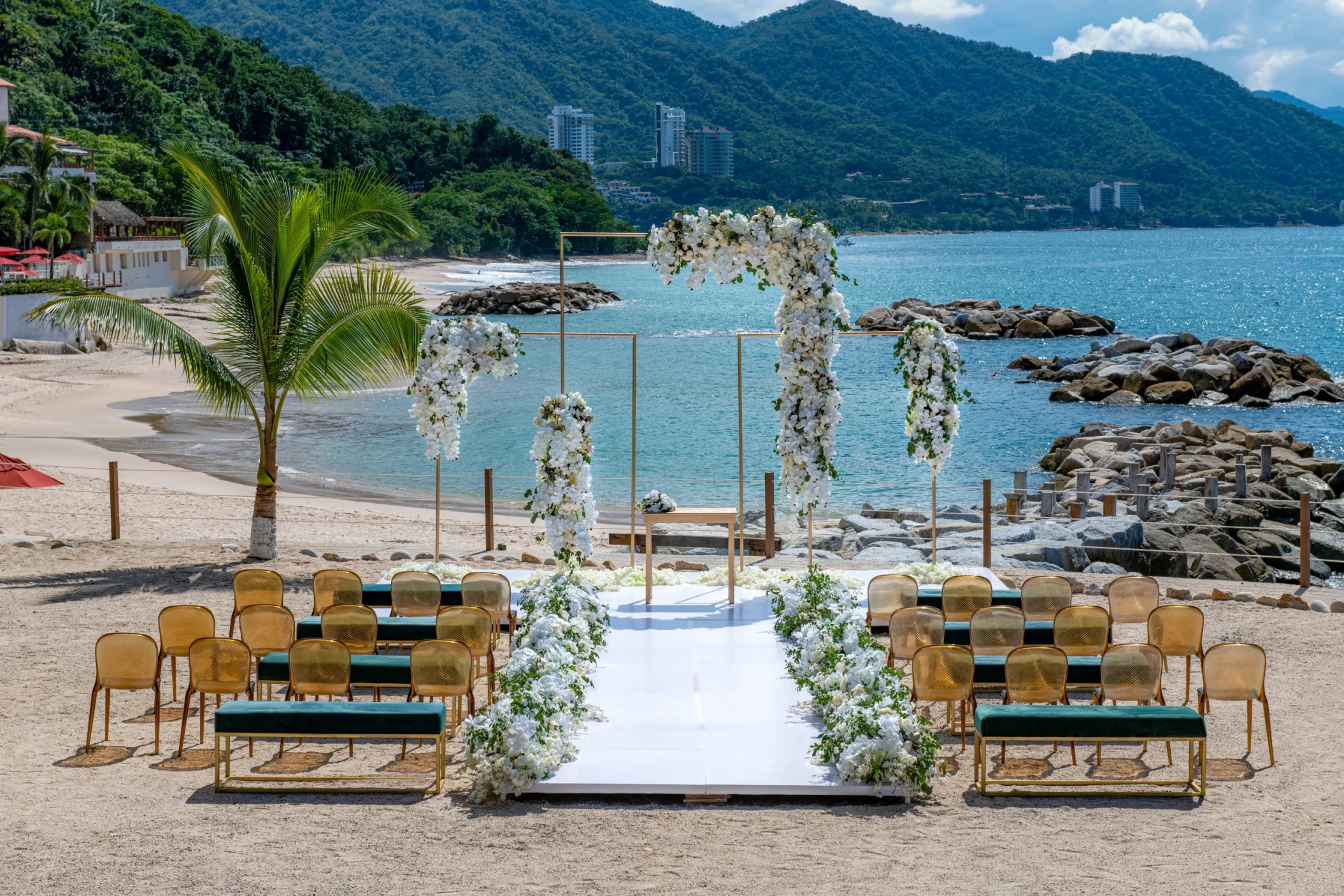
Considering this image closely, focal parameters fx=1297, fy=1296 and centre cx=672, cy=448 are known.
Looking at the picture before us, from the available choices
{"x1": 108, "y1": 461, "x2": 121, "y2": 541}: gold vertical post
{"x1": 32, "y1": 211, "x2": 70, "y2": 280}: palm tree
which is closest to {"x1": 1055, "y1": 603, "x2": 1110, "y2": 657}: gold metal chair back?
{"x1": 108, "y1": 461, "x2": 121, "y2": 541}: gold vertical post

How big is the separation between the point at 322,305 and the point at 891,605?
765cm

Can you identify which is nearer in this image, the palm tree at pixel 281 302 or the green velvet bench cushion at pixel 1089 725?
the green velvet bench cushion at pixel 1089 725

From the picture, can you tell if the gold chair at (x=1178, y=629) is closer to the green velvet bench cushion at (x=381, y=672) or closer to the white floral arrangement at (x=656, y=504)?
the green velvet bench cushion at (x=381, y=672)

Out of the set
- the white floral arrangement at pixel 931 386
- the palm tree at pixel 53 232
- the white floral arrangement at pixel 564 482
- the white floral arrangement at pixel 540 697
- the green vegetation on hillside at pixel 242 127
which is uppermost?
the green vegetation on hillside at pixel 242 127

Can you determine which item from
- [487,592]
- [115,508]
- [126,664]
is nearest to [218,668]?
[126,664]

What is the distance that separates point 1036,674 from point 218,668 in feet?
18.7

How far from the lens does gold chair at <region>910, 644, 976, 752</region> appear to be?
9.00m

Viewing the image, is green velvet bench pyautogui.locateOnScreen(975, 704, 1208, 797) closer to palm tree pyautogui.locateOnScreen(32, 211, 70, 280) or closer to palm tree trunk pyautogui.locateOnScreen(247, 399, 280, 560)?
palm tree trunk pyautogui.locateOnScreen(247, 399, 280, 560)

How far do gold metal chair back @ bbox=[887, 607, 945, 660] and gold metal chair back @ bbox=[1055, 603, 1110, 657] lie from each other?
99cm

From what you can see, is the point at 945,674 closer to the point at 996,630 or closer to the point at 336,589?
the point at 996,630

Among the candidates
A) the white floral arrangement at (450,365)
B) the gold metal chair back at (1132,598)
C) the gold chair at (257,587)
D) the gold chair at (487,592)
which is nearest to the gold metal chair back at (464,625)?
the gold chair at (487,592)

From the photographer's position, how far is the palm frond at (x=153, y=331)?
14.4m

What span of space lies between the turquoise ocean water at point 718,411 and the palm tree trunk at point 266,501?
6.60 m

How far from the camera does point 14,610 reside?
13.0 m
